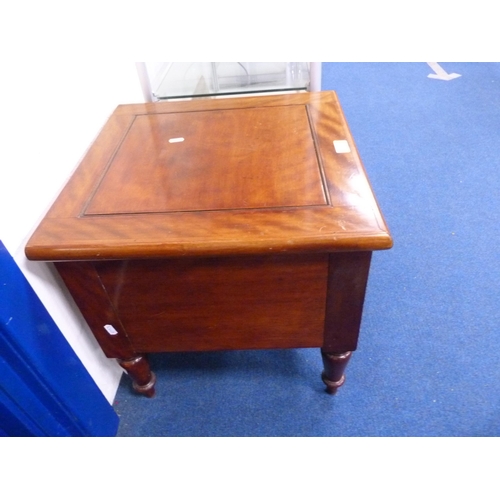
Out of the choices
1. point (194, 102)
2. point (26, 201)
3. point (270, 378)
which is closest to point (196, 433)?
point (270, 378)

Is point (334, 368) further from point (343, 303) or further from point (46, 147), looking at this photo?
point (46, 147)

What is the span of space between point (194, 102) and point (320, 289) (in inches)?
22.0

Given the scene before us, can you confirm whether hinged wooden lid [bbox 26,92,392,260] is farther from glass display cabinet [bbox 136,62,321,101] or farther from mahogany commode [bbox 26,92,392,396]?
glass display cabinet [bbox 136,62,321,101]

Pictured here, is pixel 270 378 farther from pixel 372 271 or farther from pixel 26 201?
pixel 26 201

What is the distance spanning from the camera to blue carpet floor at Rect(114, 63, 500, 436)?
882 millimetres

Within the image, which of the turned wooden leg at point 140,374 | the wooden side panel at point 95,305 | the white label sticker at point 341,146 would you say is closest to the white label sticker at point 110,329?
the wooden side panel at point 95,305

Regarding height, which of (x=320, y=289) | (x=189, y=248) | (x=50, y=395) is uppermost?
(x=189, y=248)

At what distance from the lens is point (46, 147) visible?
67 centimetres

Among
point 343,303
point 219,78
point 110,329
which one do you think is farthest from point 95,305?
point 219,78

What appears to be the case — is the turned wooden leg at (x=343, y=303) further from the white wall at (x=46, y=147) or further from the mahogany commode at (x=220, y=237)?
the white wall at (x=46, y=147)

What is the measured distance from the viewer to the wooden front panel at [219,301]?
0.59 metres

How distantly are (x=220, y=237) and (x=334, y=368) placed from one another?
1.43 ft

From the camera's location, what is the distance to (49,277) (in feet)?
2.20

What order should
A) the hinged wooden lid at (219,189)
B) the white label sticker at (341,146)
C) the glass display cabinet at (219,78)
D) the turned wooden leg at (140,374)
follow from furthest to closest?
the glass display cabinet at (219,78), the turned wooden leg at (140,374), the white label sticker at (341,146), the hinged wooden lid at (219,189)
